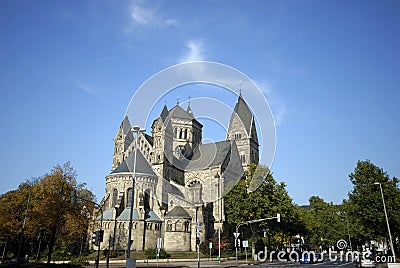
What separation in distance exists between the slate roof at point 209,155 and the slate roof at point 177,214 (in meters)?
12.9

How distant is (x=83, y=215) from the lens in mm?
42250

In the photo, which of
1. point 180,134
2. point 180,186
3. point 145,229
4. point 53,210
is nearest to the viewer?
point 53,210

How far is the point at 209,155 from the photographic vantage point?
69188 mm

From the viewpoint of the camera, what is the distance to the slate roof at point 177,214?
51.5 metres

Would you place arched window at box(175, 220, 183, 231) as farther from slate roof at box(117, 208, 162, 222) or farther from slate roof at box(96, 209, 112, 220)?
slate roof at box(96, 209, 112, 220)

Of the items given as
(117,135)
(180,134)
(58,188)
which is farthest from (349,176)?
(117,135)

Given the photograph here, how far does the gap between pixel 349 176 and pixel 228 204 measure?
62.8 feet

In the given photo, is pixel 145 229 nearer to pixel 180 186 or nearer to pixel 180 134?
pixel 180 186

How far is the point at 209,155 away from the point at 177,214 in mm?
20104

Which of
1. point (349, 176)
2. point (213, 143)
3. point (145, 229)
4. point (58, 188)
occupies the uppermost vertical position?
point (213, 143)

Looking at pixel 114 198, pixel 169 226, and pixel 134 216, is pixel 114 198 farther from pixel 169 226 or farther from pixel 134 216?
pixel 169 226

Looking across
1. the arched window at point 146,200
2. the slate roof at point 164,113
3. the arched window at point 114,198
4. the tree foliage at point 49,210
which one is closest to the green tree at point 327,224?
the arched window at point 146,200

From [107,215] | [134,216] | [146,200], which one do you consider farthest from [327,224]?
[107,215]

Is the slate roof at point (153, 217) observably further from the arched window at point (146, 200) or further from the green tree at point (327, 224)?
the green tree at point (327, 224)
